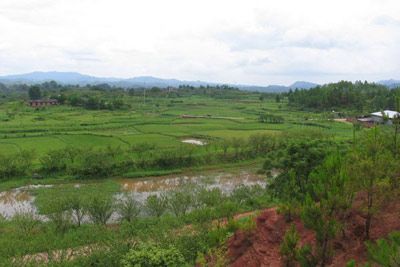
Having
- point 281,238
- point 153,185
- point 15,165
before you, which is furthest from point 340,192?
point 15,165

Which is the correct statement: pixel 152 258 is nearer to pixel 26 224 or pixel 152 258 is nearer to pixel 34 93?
pixel 26 224

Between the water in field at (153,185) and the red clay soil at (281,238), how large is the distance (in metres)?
14.9

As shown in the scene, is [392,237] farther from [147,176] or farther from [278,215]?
[147,176]

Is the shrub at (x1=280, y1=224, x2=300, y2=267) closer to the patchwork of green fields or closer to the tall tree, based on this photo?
the patchwork of green fields

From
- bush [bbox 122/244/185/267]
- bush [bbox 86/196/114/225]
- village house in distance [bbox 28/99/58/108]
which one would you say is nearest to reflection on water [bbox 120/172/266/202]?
bush [bbox 86/196/114/225]

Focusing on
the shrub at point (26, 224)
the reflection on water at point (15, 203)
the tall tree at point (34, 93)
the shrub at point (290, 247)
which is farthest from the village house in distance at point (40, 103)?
the shrub at point (290, 247)

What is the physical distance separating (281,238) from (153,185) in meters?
20.0

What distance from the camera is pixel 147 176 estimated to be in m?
32.9

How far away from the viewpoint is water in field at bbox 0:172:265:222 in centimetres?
2661

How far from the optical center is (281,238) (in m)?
12.3

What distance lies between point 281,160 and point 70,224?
12.0m

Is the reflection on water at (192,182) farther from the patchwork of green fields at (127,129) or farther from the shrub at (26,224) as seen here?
the shrub at (26,224)

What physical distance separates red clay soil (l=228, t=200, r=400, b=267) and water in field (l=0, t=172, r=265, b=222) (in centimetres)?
1491

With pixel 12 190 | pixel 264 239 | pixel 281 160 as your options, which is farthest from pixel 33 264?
pixel 12 190
